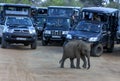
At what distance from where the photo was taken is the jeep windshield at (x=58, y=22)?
101 feet

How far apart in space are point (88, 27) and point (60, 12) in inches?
271

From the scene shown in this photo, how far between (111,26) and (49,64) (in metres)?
8.79

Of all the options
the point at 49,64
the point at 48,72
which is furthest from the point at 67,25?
the point at 48,72

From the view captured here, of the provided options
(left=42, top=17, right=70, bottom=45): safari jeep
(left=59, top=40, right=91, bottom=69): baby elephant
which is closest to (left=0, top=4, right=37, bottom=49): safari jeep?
(left=42, top=17, right=70, bottom=45): safari jeep

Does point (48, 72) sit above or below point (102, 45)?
above

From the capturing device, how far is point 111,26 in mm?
27188

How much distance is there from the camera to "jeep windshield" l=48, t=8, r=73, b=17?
105 feet

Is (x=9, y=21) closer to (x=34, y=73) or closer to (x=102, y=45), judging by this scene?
(x=102, y=45)

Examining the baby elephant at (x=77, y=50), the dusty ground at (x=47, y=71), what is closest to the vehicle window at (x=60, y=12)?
the dusty ground at (x=47, y=71)

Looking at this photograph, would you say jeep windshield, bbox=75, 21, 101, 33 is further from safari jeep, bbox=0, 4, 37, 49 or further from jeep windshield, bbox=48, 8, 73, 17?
jeep windshield, bbox=48, 8, 73, 17

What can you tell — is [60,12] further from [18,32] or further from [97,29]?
[97,29]

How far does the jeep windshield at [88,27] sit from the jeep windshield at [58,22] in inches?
191

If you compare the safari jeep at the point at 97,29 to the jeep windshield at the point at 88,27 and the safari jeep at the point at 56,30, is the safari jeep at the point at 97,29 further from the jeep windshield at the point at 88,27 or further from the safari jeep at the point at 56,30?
the safari jeep at the point at 56,30

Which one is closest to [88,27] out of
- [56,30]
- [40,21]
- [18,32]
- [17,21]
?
[18,32]
